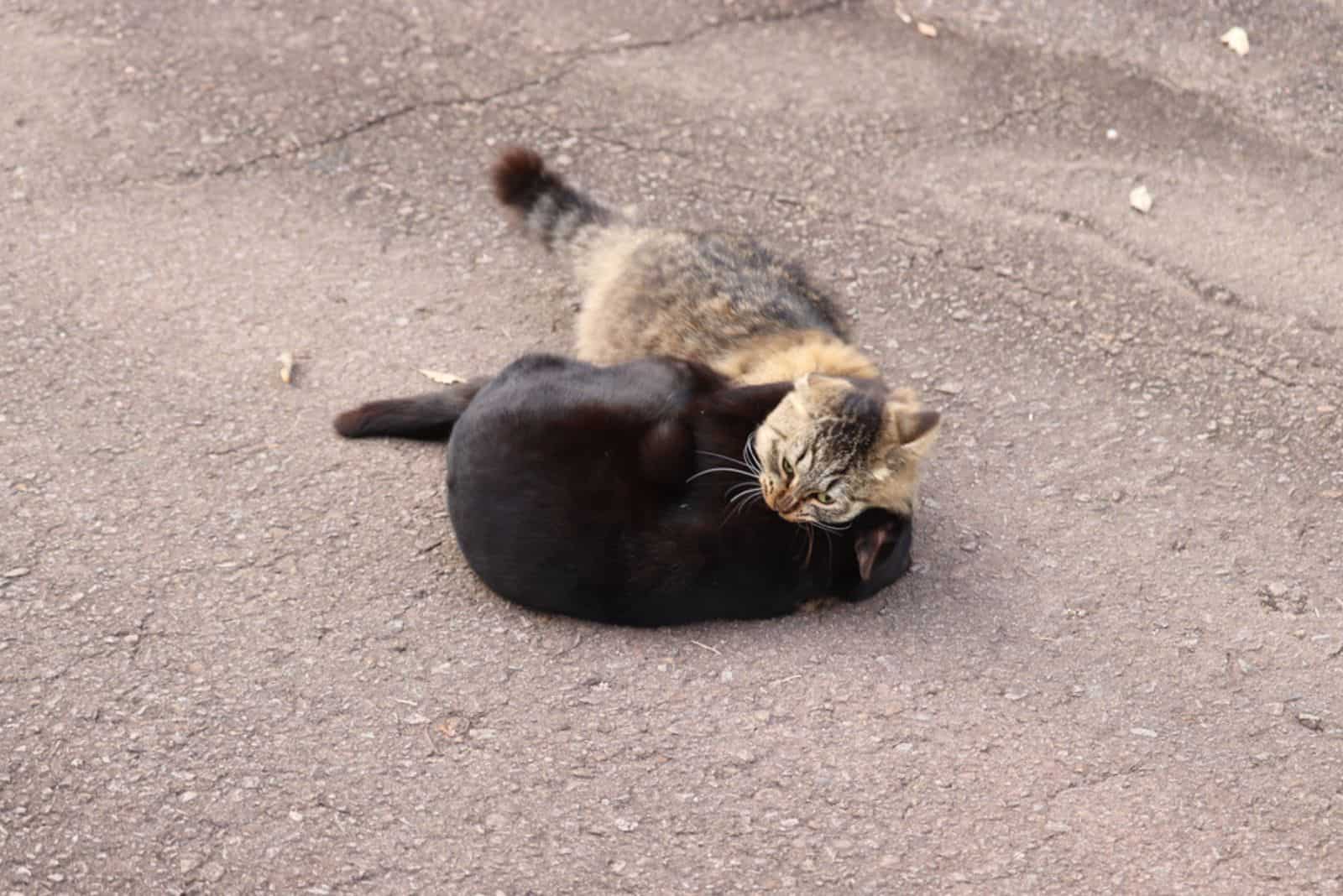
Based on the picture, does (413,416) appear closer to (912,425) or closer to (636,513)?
(636,513)

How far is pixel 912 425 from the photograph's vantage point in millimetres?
4246

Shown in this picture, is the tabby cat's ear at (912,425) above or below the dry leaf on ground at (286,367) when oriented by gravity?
above

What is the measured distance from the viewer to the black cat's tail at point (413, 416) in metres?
4.93

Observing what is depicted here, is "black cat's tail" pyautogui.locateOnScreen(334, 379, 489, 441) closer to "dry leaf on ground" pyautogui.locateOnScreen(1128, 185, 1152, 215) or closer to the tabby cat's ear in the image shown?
the tabby cat's ear

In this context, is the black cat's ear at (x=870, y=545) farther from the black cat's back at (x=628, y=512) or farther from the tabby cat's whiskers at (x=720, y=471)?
the tabby cat's whiskers at (x=720, y=471)

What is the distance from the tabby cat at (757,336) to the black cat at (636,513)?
5.0 inches

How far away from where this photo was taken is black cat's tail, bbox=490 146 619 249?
5.79 metres

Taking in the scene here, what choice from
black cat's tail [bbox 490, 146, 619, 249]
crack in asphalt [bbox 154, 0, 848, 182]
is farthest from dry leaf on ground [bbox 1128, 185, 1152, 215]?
black cat's tail [bbox 490, 146, 619, 249]

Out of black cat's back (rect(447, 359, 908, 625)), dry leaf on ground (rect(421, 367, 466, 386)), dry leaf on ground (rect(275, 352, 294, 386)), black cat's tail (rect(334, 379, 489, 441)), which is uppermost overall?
black cat's back (rect(447, 359, 908, 625))

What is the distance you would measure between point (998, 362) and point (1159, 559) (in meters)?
1.21

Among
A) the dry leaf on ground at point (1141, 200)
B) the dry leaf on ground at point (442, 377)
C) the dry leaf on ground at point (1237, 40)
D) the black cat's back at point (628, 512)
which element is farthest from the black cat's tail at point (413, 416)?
the dry leaf on ground at point (1237, 40)

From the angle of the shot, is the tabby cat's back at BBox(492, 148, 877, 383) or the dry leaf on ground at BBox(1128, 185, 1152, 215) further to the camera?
the dry leaf on ground at BBox(1128, 185, 1152, 215)

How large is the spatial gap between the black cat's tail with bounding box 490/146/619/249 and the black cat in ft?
4.57

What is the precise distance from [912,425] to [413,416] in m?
1.77
